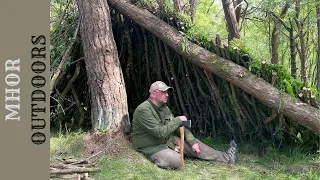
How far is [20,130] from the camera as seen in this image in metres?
3.37

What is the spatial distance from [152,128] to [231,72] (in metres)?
1.40

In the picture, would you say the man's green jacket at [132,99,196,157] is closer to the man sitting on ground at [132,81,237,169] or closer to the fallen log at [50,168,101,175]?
the man sitting on ground at [132,81,237,169]

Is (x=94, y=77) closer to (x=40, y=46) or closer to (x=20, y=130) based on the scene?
(x=40, y=46)

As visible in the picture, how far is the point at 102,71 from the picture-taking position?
18.1ft

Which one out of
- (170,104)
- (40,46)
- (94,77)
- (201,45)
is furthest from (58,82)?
(40,46)

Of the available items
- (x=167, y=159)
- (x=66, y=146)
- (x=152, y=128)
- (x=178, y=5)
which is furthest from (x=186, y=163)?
(x=178, y=5)

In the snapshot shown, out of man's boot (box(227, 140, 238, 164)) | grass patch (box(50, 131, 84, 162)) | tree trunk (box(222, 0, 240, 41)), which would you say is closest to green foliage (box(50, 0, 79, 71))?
grass patch (box(50, 131, 84, 162))

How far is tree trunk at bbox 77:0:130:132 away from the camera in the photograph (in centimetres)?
535

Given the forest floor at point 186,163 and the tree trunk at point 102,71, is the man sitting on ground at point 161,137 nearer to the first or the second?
the forest floor at point 186,163

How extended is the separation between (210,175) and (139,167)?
33.8 inches

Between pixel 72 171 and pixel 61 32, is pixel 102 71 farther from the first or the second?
pixel 61 32

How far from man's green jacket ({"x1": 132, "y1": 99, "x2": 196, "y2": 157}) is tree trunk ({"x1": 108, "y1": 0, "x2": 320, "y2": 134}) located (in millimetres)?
988

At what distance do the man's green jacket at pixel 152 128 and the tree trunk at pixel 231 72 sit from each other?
3.24ft

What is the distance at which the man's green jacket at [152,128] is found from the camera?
4.70 metres
